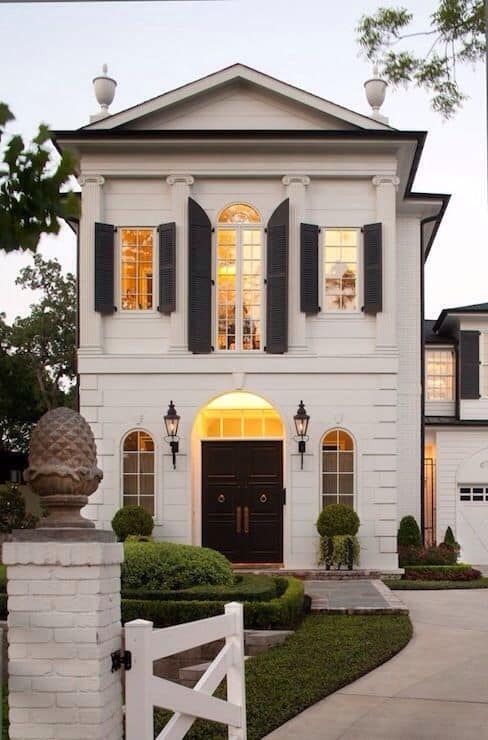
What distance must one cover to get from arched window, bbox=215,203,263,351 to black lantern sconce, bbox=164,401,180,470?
151cm

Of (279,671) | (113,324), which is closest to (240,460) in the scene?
(113,324)

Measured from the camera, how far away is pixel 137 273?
64.7ft

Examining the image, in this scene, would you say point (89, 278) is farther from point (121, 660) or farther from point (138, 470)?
point (121, 660)

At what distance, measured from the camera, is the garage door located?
2509 cm

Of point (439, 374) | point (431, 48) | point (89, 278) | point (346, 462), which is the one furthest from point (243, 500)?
point (431, 48)

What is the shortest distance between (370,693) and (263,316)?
11.5 meters

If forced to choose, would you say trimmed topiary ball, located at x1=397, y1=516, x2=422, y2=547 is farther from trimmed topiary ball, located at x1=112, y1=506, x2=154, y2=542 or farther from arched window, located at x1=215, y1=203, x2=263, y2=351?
trimmed topiary ball, located at x1=112, y1=506, x2=154, y2=542

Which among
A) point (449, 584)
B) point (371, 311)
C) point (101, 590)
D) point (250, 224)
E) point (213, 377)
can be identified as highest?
point (250, 224)

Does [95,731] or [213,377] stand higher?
[213,377]

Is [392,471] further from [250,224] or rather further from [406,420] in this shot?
[250,224]

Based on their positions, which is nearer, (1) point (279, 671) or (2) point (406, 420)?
(1) point (279, 671)

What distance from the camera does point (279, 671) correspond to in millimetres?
9211

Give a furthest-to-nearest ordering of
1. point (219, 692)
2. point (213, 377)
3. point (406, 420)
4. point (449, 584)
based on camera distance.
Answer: point (406, 420) → point (213, 377) → point (449, 584) → point (219, 692)

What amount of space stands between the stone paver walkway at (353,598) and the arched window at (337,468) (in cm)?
220
